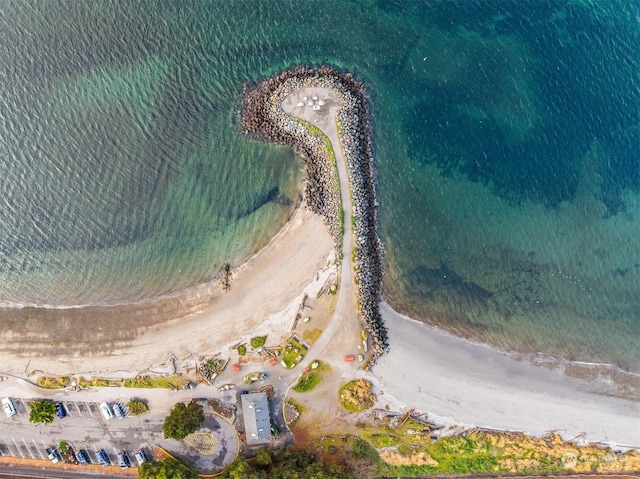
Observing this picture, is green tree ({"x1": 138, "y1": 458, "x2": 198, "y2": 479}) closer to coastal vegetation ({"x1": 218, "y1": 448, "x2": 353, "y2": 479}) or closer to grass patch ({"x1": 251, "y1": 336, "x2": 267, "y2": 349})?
coastal vegetation ({"x1": 218, "y1": 448, "x2": 353, "y2": 479})

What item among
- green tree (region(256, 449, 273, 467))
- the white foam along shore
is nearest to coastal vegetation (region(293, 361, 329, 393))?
the white foam along shore

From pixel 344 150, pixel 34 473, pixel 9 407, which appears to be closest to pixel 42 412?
pixel 9 407

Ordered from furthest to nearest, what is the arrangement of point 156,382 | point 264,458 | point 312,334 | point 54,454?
point 312,334 < point 156,382 < point 54,454 < point 264,458

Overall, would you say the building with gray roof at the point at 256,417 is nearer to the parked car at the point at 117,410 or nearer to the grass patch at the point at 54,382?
the parked car at the point at 117,410

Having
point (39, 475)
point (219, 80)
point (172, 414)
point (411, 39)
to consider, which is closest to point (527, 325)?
point (411, 39)

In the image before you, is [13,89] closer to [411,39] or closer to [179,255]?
[179,255]

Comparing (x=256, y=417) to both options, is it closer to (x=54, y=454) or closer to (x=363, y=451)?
(x=363, y=451)
